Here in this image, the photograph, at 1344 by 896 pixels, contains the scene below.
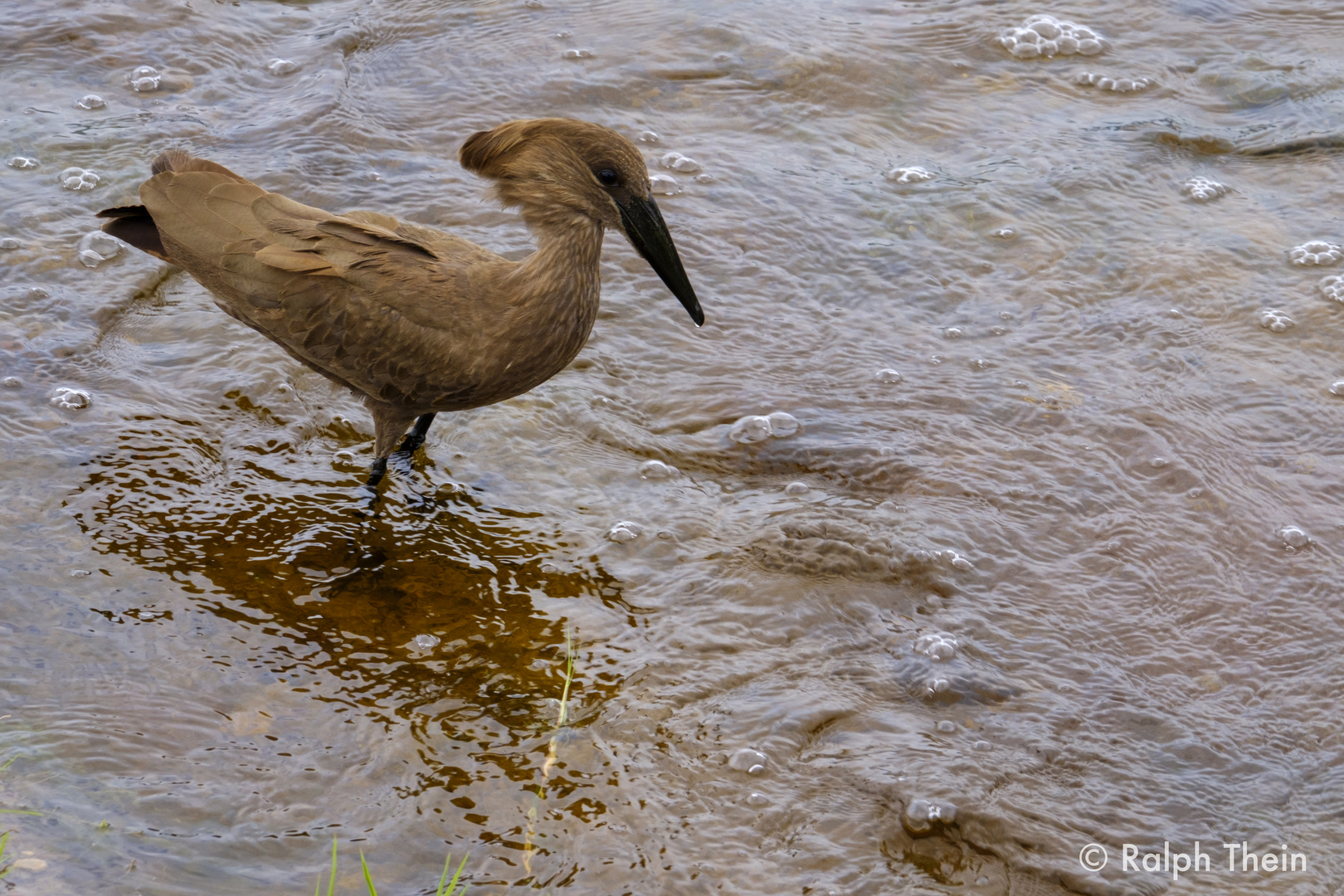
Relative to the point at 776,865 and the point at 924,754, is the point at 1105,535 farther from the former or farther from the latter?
the point at 776,865

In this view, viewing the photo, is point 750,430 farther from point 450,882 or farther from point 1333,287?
point 1333,287

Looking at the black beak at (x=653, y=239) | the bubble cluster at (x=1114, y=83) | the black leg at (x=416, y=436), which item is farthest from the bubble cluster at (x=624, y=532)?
the bubble cluster at (x=1114, y=83)

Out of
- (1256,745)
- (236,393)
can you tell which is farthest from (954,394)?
(236,393)

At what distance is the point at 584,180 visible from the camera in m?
3.94

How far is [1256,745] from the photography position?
3271mm

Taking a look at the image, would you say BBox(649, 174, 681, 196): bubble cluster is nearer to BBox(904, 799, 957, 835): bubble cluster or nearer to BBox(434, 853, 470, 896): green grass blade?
BBox(904, 799, 957, 835): bubble cluster

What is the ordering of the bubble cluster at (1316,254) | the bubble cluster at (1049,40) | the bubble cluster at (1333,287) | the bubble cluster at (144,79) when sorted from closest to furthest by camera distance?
1. the bubble cluster at (1333,287)
2. the bubble cluster at (1316,254)
3. the bubble cluster at (144,79)
4. the bubble cluster at (1049,40)

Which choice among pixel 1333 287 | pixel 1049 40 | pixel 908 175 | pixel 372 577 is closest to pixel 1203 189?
pixel 1333 287

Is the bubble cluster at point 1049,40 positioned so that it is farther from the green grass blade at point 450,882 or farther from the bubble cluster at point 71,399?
the green grass blade at point 450,882

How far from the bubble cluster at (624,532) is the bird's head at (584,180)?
76 centimetres

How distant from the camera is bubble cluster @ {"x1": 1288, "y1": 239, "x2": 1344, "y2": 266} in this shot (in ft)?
16.8

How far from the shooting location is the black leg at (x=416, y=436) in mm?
4445

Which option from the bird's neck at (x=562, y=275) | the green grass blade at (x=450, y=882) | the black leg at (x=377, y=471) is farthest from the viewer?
the black leg at (x=377, y=471)

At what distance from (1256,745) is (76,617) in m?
3.35
